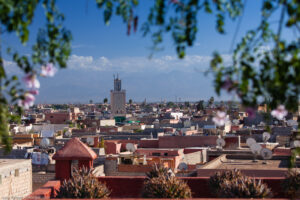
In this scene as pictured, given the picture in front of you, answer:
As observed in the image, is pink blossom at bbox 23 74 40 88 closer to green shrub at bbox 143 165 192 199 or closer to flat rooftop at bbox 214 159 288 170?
green shrub at bbox 143 165 192 199

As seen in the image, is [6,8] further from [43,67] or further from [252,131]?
[252,131]

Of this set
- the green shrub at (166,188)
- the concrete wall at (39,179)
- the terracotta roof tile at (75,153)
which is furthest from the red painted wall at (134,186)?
the concrete wall at (39,179)

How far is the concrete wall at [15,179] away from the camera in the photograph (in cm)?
1369

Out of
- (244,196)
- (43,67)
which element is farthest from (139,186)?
(43,67)

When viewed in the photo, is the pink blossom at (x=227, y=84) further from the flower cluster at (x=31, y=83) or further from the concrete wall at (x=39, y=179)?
the concrete wall at (x=39, y=179)

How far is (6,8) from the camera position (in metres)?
3.38

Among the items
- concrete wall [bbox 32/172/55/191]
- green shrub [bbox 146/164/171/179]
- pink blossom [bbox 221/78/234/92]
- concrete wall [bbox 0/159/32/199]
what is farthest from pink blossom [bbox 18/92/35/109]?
concrete wall [bbox 32/172/55/191]

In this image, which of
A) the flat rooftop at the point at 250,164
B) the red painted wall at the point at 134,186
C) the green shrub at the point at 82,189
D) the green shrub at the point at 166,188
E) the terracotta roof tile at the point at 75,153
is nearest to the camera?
the green shrub at the point at 82,189

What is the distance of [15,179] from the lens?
48.4 ft

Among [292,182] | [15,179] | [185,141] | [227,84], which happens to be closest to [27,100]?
[227,84]

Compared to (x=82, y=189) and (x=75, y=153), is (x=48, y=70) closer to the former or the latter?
(x=82, y=189)

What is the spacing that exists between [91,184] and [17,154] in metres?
16.0

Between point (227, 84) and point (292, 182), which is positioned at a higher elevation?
point (227, 84)

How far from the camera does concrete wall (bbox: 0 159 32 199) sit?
44.9 feet
